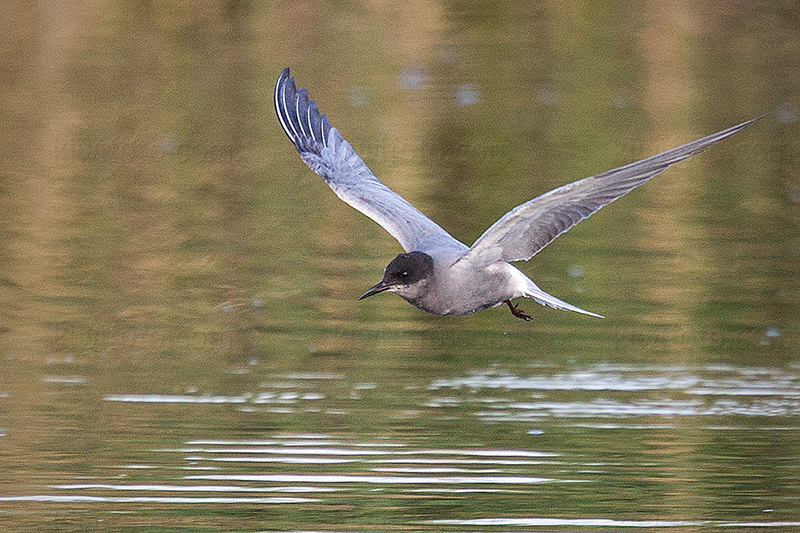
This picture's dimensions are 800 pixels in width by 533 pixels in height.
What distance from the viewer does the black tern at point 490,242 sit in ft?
23.0

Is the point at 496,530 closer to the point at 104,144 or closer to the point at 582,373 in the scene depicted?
the point at 582,373

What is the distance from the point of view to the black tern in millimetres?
6996

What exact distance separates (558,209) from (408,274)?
0.70 meters

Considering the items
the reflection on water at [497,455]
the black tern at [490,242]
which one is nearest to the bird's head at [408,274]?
the black tern at [490,242]

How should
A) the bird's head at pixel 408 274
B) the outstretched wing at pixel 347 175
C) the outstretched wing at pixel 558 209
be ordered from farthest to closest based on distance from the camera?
the outstretched wing at pixel 347 175
the bird's head at pixel 408 274
the outstretched wing at pixel 558 209

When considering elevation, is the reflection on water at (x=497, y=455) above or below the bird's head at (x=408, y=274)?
below

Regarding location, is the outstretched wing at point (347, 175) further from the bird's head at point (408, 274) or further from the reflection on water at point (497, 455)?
the reflection on water at point (497, 455)

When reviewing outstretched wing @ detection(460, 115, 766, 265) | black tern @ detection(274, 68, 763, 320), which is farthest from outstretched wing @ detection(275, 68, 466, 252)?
outstretched wing @ detection(460, 115, 766, 265)

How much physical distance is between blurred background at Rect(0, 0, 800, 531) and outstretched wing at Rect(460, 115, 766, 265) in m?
0.98

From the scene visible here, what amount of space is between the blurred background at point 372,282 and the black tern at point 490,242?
2.56 feet

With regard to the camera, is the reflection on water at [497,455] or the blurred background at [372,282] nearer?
the reflection on water at [497,455]

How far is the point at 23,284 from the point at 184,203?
3.08 m

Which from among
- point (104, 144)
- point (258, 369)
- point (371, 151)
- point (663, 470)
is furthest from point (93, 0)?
point (663, 470)

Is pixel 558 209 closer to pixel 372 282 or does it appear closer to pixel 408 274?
pixel 408 274
